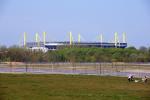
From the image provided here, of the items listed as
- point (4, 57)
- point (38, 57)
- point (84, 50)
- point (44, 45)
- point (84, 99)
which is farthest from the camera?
point (44, 45)

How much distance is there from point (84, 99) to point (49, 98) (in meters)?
1.29

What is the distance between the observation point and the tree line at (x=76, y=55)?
255 ft

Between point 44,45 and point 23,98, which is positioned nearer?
point 23,98

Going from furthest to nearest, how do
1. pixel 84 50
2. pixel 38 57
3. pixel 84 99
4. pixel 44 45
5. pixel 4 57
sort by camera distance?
1. pixel 44 45
2. pixel 84 50
3. pixel 38 57
4. pixel 4 57
5. pixel 84 99

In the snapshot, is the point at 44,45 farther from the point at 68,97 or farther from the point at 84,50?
the point at 68,97

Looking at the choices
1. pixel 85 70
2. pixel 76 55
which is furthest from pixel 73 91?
pixel 76 55

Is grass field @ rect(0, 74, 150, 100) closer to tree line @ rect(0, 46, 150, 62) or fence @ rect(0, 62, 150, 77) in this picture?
fence @ rect(0, 62, 150, 77)

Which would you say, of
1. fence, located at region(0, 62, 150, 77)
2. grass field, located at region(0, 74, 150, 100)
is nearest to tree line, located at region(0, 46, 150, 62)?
fence, located at region(0, 62, 150, 77)

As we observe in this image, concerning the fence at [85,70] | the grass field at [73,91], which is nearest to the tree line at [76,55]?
the fence at [85,70]

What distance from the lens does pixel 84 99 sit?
13773 millimetres

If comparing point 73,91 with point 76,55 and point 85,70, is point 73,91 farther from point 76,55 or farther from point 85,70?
point 76,55

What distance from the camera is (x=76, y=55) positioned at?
284ft

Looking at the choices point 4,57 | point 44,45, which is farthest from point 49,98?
point 44,45

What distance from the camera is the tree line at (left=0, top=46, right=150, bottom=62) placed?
7781cm
